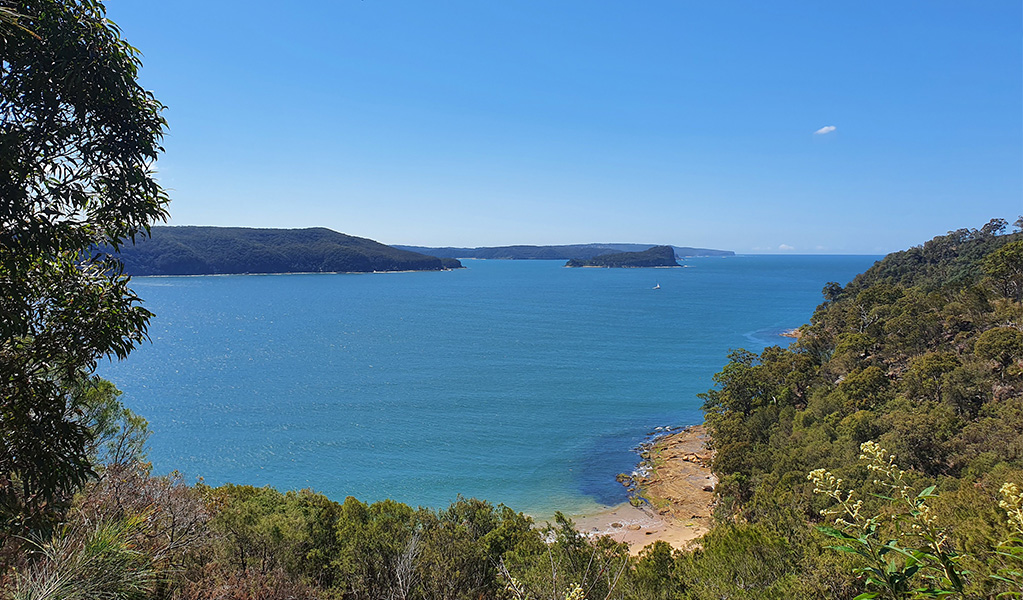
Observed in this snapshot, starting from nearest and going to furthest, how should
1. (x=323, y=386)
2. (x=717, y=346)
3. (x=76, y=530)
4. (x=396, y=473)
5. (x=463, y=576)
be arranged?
(x=76, y=530), (x=463, y=576), (x=396, y=473), (x=323, y=386), (x=717, y=346)

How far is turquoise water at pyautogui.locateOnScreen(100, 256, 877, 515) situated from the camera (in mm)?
31250

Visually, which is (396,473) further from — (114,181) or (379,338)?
(379,338)

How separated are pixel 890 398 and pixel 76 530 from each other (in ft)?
107

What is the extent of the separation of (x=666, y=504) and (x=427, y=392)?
83.7ft

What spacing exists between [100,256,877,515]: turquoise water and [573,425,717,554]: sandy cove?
4.90 ft

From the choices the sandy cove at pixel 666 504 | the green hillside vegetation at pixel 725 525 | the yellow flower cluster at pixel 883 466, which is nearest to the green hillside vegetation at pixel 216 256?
the sandy cove at pixel 666 504

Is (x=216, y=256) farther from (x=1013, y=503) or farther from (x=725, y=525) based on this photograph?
(x=1013, y=503)

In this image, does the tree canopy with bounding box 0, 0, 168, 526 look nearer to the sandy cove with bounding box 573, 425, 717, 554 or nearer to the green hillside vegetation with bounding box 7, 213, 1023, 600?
the green hillside vegetation with bounding box 7, 213, 1023, 600

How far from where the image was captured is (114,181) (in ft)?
15.6

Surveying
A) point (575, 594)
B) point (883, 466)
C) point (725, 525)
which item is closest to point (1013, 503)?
point (883, 466)

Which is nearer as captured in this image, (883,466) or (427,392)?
(883,466)

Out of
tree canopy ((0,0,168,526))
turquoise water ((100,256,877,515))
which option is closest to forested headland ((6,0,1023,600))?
tree canopy ((0,0,168,526))

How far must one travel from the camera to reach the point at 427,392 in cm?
4728

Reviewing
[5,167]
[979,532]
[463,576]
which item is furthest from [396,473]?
[5,167]
